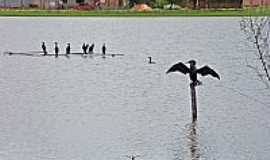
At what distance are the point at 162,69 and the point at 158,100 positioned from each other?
1741 centimetres

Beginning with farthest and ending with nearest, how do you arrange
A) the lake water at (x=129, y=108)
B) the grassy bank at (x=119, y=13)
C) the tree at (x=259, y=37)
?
the grassy bank at (x=119, y=13), the lake water at (x=129, y=108), the tree at (x=259, y=37)

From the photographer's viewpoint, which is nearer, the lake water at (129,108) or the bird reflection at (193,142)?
the bird reflection at (193,142)

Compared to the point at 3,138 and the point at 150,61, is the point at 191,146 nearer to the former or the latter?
the point at 3,138

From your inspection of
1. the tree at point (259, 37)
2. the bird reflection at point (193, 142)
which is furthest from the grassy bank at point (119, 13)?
the tree at point (259, 37)

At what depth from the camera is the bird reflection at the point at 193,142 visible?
27.3m

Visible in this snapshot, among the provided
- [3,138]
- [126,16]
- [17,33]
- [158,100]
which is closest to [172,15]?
[126,16]

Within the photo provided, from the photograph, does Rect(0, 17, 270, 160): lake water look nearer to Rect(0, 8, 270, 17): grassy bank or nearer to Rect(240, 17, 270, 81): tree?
Rect(240, 17, 270, 81): tree

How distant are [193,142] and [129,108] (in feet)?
27.5

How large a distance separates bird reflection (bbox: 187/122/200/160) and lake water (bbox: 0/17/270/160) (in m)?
0.03

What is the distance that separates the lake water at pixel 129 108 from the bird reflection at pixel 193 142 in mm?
27

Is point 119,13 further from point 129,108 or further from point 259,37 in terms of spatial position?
point 259,37

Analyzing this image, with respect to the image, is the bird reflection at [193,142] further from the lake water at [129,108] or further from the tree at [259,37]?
the tree at [259,37]

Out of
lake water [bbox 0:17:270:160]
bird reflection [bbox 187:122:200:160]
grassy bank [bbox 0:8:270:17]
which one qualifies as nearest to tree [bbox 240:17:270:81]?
bird reflection [bbox 187:122:200:160]

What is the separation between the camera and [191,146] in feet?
94.5
